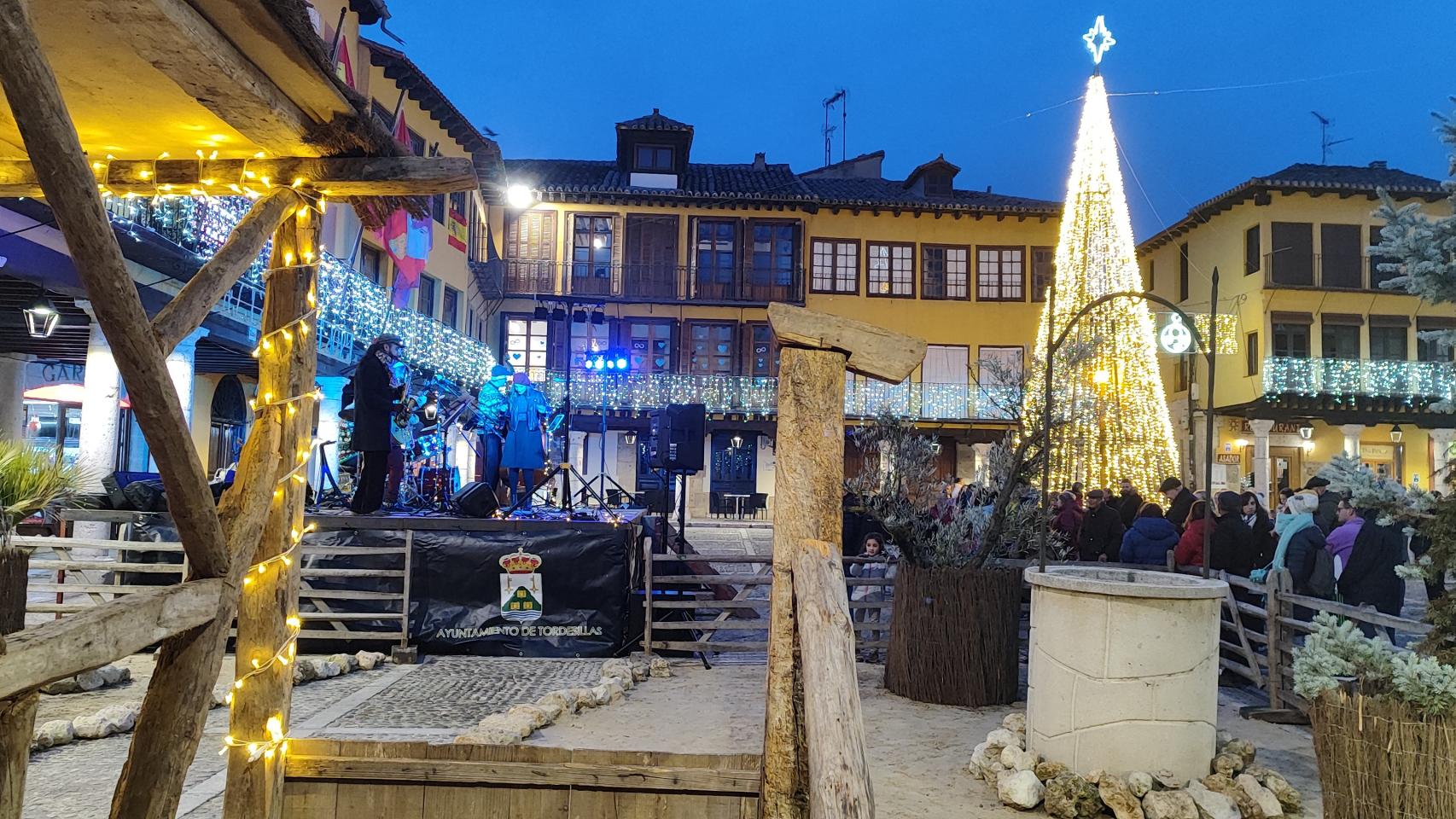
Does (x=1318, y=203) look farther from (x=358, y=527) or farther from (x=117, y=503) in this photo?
(x=117, y=503)

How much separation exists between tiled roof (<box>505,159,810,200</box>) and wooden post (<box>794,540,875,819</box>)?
85.2 ft

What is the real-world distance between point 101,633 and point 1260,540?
32.4 ft

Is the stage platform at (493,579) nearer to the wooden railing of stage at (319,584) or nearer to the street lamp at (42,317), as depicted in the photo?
the wooden railing of stage at (319,584)

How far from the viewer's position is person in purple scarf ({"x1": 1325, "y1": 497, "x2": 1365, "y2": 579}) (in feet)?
26.2

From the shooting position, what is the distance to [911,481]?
9023 mm

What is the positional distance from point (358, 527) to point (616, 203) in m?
20.9

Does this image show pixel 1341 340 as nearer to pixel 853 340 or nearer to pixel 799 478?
pixel 853 340

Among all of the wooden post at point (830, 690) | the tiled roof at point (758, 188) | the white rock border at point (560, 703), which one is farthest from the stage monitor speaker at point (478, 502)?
the tiled roof at point (758, 188)

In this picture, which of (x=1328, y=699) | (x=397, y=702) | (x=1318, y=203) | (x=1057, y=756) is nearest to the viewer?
(x=1328, y=699)

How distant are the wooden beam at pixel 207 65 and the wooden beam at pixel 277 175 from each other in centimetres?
14

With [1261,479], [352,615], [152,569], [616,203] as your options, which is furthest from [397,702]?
[1261,479]

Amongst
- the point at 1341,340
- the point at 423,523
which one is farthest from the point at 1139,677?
the point at 1341,340

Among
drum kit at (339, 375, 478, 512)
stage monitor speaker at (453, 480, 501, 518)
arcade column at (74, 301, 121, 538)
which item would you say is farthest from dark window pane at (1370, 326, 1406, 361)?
arcade column at (74, 301, 121, 538)

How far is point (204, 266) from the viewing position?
339 cm
